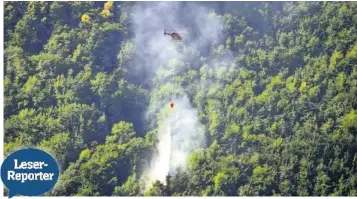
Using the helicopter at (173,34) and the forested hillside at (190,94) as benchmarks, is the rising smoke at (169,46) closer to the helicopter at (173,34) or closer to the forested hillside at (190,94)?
the forested hillside at (190,94)

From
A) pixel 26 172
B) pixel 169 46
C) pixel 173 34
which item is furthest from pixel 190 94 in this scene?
pixel 26 172

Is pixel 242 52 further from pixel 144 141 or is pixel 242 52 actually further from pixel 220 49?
pixel 144 141

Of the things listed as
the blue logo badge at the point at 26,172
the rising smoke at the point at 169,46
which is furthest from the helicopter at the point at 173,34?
the blue logo badge at the point at 26,172

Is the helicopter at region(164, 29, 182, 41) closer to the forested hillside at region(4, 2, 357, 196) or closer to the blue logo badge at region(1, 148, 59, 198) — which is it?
the forested hillside at region(4, 2, 357, 196)

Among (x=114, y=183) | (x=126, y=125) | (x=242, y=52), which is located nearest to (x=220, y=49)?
(x=242, y=52)

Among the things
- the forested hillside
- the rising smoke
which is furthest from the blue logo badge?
the rising smoke

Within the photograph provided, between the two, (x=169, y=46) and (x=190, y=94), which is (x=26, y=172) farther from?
(x=169, y=46)
